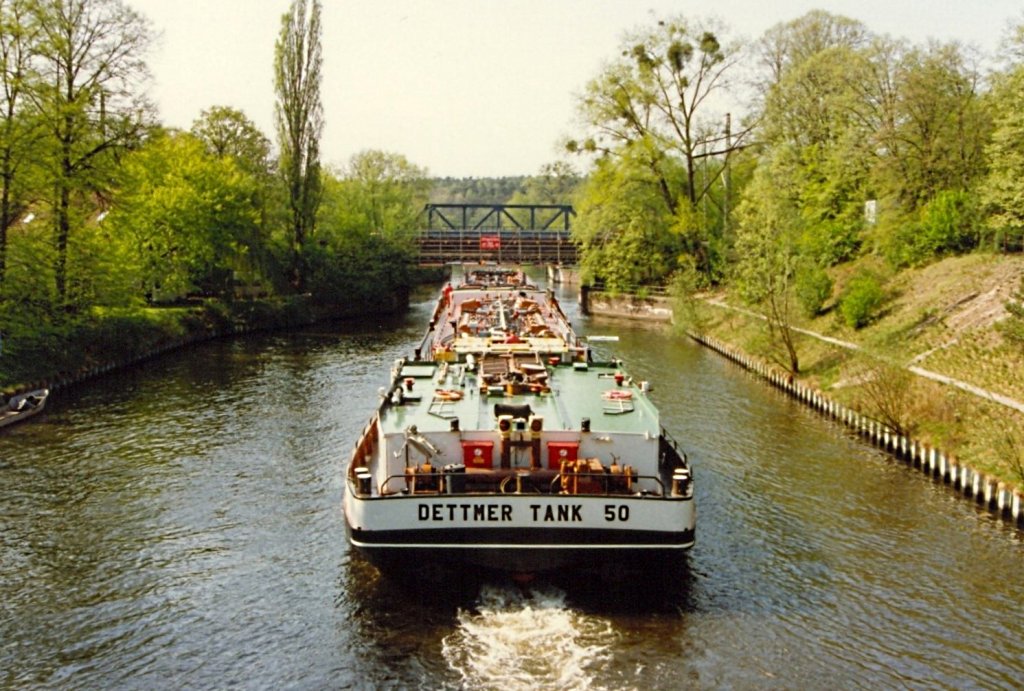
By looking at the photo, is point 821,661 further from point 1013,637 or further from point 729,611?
point 1013,637

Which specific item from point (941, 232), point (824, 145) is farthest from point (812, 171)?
point (941, 232)

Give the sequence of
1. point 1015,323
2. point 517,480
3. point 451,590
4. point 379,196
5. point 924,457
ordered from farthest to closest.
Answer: point 379,196 < point 1015,323 < point 924,457 < point 451,590 < point 517,480

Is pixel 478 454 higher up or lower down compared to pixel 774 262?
lower down

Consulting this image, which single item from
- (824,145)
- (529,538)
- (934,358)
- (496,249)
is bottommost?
(529,538)

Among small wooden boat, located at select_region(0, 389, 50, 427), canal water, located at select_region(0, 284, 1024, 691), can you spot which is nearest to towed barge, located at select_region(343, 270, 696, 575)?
canal water, located at select_region(0, 284, 1024, 691)

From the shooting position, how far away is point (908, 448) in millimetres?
31891

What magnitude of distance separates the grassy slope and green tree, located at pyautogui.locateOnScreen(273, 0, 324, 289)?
4052 cm

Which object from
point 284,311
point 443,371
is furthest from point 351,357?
point 443,371

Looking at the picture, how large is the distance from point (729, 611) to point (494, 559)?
5.44 metres

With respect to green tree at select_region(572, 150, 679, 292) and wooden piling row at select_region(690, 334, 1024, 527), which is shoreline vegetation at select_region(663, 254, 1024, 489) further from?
green tree at select_region(572, 150, 679, 292)

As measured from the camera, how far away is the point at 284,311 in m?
72.6

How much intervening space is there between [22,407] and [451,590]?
25.2 metres

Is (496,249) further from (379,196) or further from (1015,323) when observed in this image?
(1015,323)

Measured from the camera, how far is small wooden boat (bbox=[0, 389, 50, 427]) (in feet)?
117
